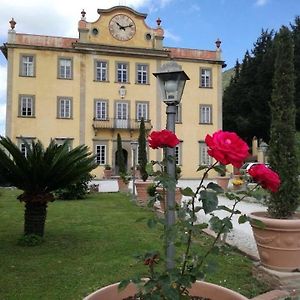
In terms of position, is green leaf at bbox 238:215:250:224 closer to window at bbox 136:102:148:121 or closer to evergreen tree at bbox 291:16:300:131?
window at bbox 136:102:148:121

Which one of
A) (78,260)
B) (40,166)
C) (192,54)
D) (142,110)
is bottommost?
(78,260)

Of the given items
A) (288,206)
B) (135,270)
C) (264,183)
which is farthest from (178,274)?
(288,206)

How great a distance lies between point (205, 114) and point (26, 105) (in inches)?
551

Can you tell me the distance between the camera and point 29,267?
17.1ft

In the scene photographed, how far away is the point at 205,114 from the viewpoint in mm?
33188

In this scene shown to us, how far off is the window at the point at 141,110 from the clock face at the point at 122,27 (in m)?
5.15

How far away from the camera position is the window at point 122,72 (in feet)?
103

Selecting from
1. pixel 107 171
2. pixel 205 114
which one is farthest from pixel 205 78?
pixel 107 171

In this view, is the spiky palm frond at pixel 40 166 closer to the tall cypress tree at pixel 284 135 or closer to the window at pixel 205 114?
the tall cypress tree at pixel 284 135

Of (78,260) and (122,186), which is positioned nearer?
(78,260)

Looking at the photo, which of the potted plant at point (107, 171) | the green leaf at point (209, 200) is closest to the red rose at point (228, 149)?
the green leaf at point (209, 200)

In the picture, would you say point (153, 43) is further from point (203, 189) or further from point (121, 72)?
point (203, 189)

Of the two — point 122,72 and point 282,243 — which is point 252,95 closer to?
point 122,72

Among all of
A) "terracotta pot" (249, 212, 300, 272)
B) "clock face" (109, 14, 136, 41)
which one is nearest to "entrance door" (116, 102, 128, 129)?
"clock face" (109, 14, 136, 41)
